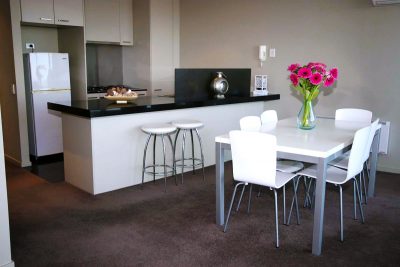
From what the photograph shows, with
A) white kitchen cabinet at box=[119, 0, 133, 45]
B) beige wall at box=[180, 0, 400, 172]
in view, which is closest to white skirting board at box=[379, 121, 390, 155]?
beige wall at box=[180, 0, 400, 172]

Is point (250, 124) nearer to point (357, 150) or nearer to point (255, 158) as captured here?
point (255, 158)

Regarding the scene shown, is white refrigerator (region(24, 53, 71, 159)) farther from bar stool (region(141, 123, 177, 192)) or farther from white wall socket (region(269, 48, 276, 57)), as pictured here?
white wall socket (region(269, 48, 276, 57))

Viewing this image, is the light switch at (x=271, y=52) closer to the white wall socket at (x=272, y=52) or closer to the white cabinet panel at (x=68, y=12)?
the white wall socket at (x=272, y=52)

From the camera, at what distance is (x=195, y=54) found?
21.4ft

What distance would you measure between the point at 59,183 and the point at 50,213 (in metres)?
0.89

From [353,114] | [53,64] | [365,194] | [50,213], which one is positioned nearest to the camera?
[50,213]

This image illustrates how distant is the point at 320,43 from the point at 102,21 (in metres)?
3.24

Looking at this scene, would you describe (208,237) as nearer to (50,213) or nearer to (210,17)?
(50,213)

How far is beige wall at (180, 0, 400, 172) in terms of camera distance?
182 inches

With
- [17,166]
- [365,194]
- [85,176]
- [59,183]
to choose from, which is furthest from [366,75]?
[17,166]

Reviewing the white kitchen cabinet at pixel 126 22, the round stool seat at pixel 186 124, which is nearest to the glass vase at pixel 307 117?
the round stool seat at pixel 186 124

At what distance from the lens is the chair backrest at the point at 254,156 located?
2658 millimetres

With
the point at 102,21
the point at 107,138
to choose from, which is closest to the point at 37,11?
the point at 102,21

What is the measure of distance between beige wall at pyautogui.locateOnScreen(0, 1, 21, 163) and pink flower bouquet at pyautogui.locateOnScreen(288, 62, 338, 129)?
3.57m
